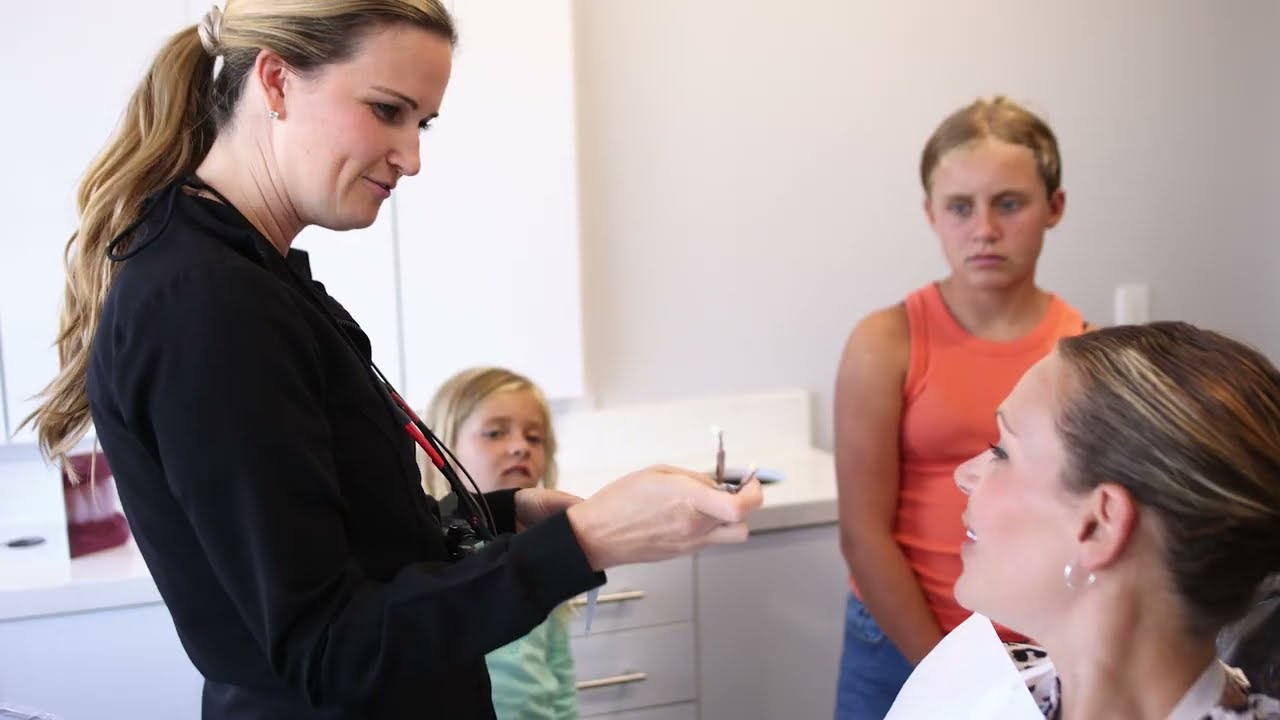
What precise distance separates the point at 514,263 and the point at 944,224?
976 mm

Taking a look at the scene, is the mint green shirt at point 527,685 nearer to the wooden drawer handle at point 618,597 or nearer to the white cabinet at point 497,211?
the wooden drawer handle at point 618,597

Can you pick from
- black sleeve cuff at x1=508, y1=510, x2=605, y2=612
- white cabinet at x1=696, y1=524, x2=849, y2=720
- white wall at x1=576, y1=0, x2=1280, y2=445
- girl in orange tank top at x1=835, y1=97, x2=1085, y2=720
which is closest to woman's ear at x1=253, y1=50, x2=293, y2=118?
black sleeve cuff at x1=508, y1=510, x2=605, y2=612

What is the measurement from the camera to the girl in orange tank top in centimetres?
162

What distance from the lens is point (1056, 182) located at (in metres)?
1.74

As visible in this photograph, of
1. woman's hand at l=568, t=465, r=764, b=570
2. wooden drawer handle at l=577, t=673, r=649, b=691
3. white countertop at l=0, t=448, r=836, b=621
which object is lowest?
wooden drawer handle at l=577, t=673, r=649, b=691

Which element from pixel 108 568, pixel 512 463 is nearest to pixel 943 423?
pixel 512 463

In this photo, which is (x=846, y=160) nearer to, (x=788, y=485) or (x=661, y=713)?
(x=788, y=485)

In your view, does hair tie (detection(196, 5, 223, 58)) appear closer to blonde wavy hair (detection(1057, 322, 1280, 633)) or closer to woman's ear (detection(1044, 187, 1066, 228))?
blonde wavy hair (detection(1057, 322, 1280, 633))

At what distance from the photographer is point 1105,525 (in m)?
1.06

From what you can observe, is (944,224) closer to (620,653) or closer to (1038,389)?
(1038,389)

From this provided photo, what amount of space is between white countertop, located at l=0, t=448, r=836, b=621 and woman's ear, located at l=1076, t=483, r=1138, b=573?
1.11m

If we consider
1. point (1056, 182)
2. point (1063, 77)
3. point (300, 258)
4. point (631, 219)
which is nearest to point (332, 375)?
point (300, 258)

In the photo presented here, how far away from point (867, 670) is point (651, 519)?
2.97 ft

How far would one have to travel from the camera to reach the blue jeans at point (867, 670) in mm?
1653
